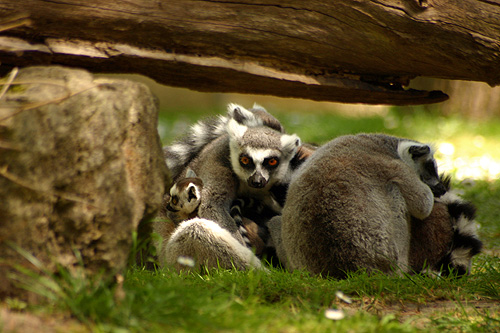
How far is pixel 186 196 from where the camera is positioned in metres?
4.51

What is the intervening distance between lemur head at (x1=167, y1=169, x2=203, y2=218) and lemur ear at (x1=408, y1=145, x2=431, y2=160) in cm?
196

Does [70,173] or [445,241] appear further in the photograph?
[445,241]

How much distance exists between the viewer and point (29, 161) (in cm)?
242

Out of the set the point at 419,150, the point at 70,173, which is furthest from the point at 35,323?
the point at 419,150

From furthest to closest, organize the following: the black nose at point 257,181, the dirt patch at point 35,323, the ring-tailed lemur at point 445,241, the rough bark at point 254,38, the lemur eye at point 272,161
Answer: the lemur eye at point 272,161, the black nose at point 257,181, the ring-tailed lemur at point 445,241, the rough bark at point 254,38, the dirt patch at point 35,323

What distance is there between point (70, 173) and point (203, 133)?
2.90m

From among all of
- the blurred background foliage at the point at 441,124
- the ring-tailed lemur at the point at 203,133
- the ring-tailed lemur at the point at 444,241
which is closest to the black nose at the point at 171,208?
the ring-tailed lemur at the point at 203,133

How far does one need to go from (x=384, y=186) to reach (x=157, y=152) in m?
2.02

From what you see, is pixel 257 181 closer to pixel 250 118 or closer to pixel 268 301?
pixel 250 118

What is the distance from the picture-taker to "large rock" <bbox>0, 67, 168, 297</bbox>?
7.88ft

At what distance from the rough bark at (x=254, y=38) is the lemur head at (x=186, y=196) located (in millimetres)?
923

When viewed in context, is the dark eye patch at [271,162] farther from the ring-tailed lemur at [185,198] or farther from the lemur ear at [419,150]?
the lemur ear at [419,150]

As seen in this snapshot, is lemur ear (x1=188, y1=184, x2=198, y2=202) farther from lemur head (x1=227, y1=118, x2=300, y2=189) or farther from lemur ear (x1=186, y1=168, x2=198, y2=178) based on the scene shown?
lemur head (x1=227, y1=118, x2=300, y2=189)

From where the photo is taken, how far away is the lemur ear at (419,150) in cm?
440
